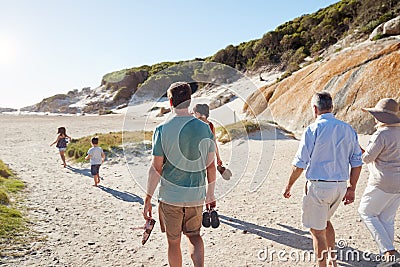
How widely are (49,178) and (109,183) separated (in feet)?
7.68

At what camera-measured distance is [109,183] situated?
9.71 meters

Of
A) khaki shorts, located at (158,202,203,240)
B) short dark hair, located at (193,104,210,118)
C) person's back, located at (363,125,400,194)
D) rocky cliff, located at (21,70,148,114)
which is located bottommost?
khaki shorts, located at (158,202,203,240)

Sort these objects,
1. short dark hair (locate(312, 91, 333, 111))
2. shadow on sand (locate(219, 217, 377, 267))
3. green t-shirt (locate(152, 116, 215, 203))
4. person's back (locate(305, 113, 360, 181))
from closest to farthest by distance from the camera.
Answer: green t-shirt (locate(152, 116, 215, 203))
person's back (locate(305, 113, 360, 181))
short dark hair (locate(312, 91, 333, 111))
shadow on sand (locate(219, 217, 377, 267))

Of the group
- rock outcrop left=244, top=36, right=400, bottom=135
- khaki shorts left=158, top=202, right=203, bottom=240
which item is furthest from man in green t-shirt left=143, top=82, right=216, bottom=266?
rock outcrop left=244, top=36, right=400, bottom=135

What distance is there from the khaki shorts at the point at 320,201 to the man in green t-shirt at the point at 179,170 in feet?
3.75

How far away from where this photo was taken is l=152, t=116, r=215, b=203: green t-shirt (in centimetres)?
341

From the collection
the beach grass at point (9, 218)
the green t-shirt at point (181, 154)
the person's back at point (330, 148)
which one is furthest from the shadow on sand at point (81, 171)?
the person's back at point (330, 148)

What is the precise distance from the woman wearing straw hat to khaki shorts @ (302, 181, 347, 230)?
676mm

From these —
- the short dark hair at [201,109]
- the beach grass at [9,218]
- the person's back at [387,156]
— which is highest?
the short dark hair at [201,109]

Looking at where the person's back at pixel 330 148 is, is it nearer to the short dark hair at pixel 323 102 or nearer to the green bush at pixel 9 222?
the short dark hair at pixel 323 102

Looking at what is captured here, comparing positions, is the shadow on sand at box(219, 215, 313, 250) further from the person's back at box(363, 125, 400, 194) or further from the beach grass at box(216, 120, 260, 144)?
the beach grass at box(216, 120, 260, 144)

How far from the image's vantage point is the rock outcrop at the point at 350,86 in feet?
43.0

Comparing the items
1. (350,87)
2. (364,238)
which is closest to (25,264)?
(364,238)

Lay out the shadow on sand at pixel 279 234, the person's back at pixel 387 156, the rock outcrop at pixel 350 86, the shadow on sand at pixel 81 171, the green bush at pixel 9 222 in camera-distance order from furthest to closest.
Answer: the rock outcrop at pixel 350 86 → the shadow on sand at pixel 81 171 → the green bush at pixel 9 222 → the shadow on sand at pixel 279 234 → the person's back at pixel 387 156
